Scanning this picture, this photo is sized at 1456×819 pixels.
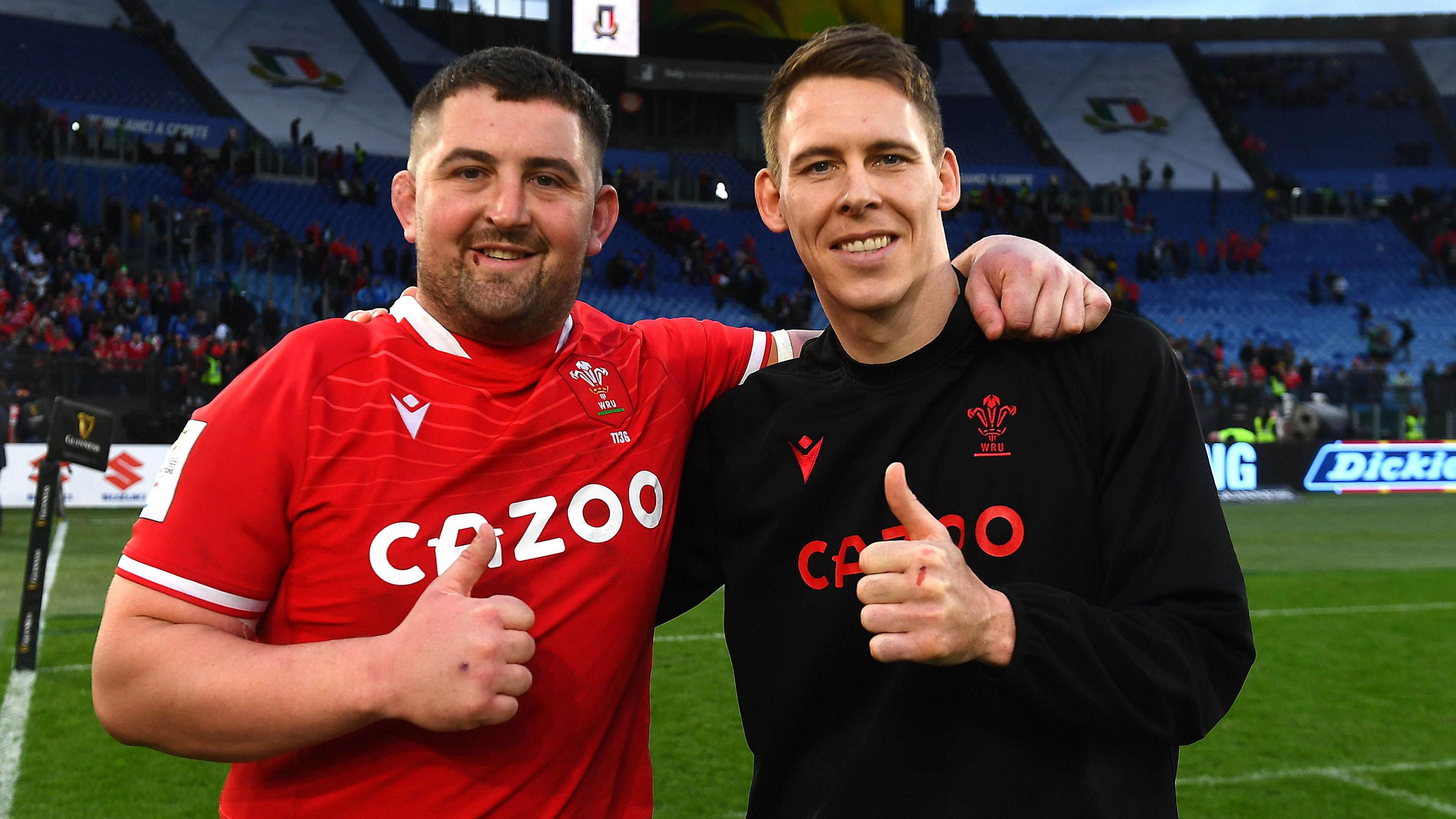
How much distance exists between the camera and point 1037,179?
1428 inches


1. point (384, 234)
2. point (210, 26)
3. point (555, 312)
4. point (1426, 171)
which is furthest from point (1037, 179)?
point (555, 312)

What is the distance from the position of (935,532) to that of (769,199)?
0.97 metres

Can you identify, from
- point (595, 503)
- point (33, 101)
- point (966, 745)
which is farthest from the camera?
point (33, 101)

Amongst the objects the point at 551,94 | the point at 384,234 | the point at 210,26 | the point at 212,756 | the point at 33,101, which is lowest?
the point at 212,756

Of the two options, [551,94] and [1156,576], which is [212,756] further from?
[1156,576]

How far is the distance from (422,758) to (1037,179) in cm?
3651

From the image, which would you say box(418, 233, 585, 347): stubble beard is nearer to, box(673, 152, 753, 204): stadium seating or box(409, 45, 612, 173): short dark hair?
box(409, 45, 612, 173): short dark hair

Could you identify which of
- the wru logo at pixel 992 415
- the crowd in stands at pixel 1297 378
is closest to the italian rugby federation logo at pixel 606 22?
the crowd in stands at pixel 1297 378

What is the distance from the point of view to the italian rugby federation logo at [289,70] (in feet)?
111

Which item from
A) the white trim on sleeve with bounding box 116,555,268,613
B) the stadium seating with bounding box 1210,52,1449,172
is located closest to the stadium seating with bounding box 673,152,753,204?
the stadium seating with bounding box 1210,52,1449,172

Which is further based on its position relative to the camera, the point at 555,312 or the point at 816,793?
the point at 555,312

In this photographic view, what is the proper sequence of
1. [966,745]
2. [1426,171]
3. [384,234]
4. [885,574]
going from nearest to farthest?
[885,574] → [966,745] → [384,234] → [1426,171]

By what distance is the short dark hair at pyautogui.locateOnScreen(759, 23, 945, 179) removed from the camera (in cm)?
221

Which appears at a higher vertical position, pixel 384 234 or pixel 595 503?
pixel 384 234
